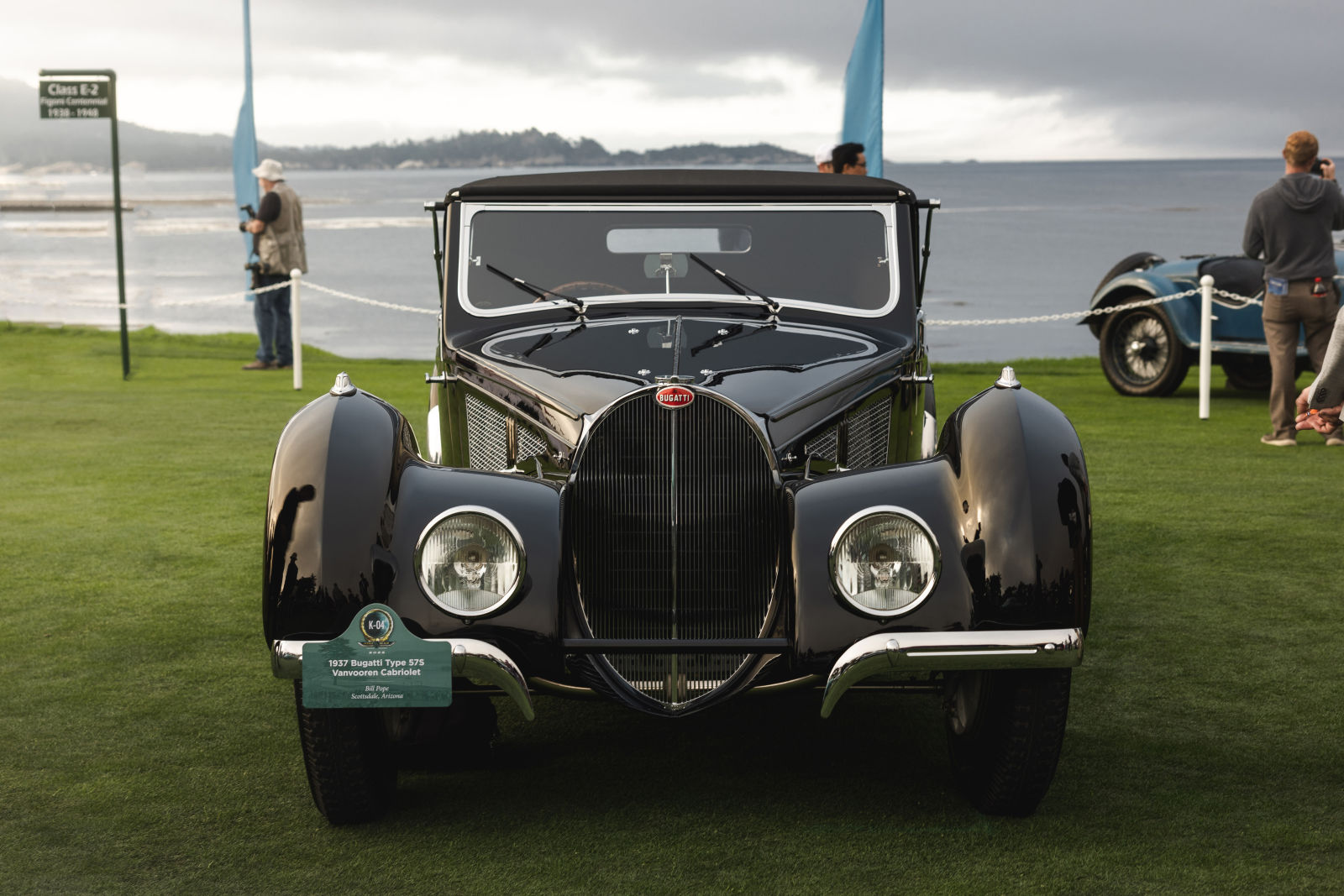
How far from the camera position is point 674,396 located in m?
3.69

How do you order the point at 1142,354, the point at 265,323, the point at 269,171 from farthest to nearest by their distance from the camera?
the point at 265,323 < the point at 269,171 < the point at 1142,354

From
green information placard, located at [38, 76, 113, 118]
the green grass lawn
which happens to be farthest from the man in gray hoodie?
green information placard, located at [38, 76, 113, 118]

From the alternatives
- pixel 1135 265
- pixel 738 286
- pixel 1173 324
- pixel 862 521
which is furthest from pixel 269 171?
pixel 862 521

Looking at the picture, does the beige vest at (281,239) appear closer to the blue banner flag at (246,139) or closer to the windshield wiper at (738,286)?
the blue banner flag at (246,139)

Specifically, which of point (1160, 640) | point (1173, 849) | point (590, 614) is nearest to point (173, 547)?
point (590, 614)

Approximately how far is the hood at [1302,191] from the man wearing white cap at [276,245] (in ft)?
29.7

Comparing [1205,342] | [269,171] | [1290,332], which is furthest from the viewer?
[269,171]

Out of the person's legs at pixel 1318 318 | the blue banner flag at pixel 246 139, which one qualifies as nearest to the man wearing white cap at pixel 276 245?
the blue banner flag at pixel 246 139

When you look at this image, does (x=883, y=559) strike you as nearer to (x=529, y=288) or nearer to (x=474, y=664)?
A: (x=474, y=664)

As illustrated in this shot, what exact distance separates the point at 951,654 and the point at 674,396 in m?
0.98

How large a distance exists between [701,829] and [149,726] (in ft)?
6.23

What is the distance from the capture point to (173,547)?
6875mm

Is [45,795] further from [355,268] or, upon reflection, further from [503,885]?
[355,268]

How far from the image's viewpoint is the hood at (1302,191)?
9227mm
